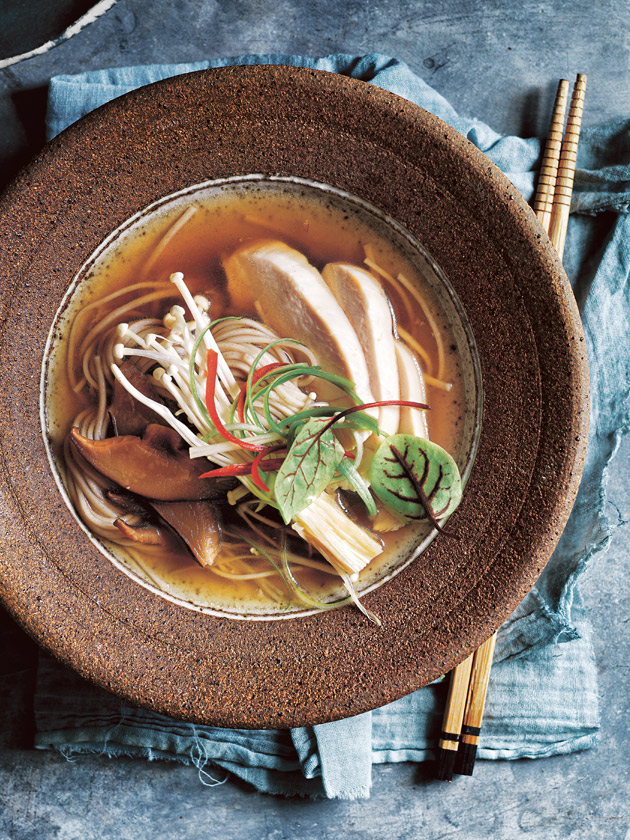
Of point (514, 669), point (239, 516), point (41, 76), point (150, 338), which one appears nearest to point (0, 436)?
point (150, 338)

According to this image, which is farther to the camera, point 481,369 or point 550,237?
point 550,237

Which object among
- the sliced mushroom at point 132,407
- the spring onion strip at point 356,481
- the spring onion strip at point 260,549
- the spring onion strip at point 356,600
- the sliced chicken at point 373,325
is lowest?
the spring onion strip at point 356,600

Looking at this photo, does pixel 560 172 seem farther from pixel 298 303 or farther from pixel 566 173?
pixel 298 303

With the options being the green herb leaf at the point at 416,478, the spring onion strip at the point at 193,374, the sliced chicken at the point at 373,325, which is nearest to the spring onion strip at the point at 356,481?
the green herb leaf at the point at 416,478

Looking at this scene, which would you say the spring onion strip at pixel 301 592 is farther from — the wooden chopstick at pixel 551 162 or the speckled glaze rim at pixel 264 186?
the wooden chopstick at pixel 551 162

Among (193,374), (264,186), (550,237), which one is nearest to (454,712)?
(193,374)

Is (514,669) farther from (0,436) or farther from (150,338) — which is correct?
(0,436)
